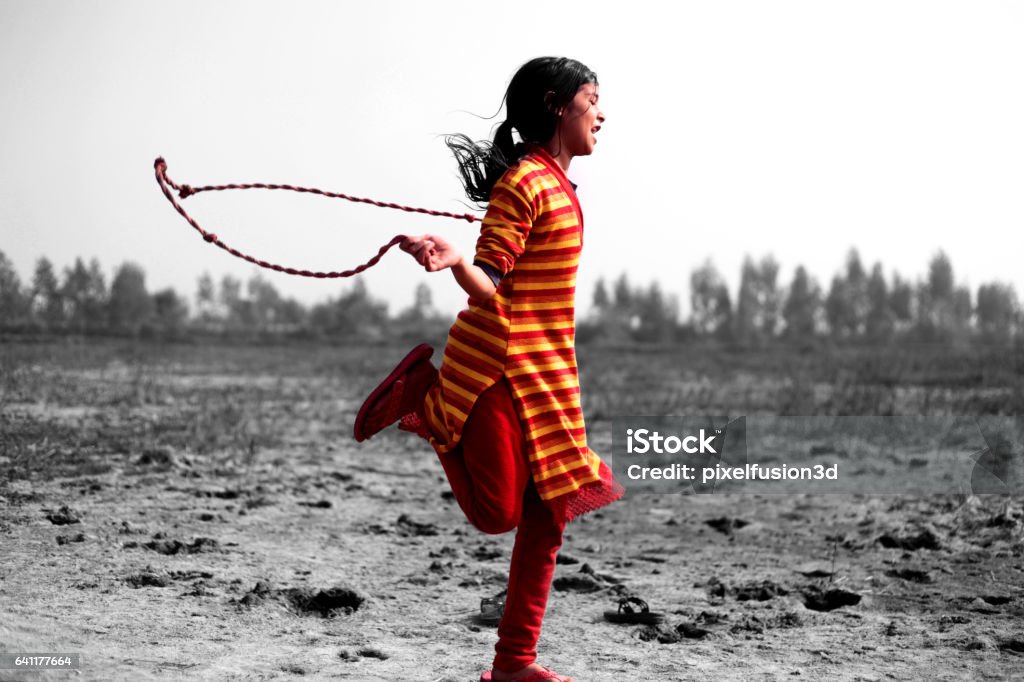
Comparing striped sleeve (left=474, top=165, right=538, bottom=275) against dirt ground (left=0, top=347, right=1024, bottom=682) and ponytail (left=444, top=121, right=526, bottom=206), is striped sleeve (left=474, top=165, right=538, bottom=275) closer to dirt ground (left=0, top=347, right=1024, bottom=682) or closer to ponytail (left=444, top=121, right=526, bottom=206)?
ponytail (left=444, top=121, right=526, bottom=206)

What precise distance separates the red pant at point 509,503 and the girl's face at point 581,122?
70 centimetres

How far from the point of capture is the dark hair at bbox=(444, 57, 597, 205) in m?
2.68

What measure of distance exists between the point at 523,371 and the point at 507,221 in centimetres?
39

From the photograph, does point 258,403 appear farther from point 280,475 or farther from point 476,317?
point 476,317

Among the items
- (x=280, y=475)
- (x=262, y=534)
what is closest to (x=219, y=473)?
(x=280, y=475)

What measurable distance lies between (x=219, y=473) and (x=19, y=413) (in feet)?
5.29

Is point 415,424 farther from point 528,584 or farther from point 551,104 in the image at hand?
point 551,104

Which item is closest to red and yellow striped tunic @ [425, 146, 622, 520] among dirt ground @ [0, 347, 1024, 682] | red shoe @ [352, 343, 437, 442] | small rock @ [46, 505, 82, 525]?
red shoe @ [352, 343, 437, 442]

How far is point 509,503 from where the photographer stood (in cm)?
259

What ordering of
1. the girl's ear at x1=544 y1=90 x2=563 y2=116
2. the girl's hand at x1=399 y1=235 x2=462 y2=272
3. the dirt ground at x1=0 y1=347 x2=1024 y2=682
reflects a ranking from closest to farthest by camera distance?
the girl's hand at x1=399 y1=235 x2=462 y2=272, the girl's ear at x1=544 y1=90 x2=563 y2=116, the dirt ground at x1=0 y1=347 x2=1024 y2=682

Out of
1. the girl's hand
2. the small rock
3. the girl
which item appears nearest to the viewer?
the girl's hand

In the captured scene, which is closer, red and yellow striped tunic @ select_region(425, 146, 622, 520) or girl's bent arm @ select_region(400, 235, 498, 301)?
girl's bent arm @ select_region(400, 235, 498, 301)

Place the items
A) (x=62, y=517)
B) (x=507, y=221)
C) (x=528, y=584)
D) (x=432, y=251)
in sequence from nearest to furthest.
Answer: (x=432, y=251)
(x=507, y=221)
(x=528, y=584)
(x=62, y=517)

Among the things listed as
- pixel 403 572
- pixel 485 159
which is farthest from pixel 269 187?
pixel 403 572
